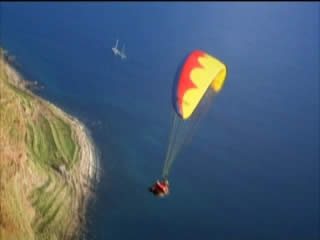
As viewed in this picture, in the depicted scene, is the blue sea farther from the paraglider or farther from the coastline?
the paraglider

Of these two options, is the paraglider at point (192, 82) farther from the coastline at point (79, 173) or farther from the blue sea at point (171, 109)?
the blue sea at point (171, 109)

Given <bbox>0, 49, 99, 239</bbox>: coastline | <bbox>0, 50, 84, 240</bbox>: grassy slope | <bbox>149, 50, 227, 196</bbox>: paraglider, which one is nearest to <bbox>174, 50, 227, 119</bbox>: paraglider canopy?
<bbox>149, 50, 227, 196</bbox>: paraglider

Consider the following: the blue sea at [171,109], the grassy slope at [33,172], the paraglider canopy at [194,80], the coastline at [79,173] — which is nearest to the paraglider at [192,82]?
the paraglider canopy at [194,80]

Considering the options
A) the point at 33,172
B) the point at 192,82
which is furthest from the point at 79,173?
the point at 192,82

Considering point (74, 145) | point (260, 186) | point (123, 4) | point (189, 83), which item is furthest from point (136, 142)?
point (123, 4)

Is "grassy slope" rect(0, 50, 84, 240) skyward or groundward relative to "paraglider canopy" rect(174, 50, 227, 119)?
groundward

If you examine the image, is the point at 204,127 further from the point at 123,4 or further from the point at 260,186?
the point at 123,4

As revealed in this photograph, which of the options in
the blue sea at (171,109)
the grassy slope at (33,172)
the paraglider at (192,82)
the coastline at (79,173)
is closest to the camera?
the paraglider at (192,82)
